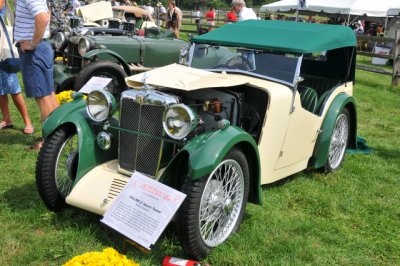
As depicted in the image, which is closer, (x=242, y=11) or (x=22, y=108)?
(x=22, y=108)

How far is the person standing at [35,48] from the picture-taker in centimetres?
416

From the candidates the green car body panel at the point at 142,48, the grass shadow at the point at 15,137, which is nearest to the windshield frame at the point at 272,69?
the grass shadow at the point at 15,137

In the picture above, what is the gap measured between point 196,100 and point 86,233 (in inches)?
49.5

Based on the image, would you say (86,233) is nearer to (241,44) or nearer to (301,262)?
(301,262)

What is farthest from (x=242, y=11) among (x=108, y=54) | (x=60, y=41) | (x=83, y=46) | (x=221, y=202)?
(x=221, y=202)

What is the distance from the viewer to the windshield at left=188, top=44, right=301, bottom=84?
3873 millimetres

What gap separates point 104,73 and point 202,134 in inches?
157

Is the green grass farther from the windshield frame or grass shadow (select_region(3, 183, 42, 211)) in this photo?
the windshield frame

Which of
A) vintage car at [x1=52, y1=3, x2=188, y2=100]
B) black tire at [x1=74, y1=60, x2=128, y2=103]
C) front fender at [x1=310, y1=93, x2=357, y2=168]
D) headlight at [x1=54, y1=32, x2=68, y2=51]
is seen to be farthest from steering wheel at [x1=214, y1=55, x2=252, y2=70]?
headlight at [x1=54, y1=32, x2=68, y2=51]

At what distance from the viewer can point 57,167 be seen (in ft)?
10.6

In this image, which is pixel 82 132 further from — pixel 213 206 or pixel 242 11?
pixel 242 11

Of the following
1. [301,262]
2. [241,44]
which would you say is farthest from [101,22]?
[301,262]

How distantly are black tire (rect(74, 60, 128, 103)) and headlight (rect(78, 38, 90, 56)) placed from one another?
1.97 ft

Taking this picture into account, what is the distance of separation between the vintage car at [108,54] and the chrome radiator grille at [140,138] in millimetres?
3388
